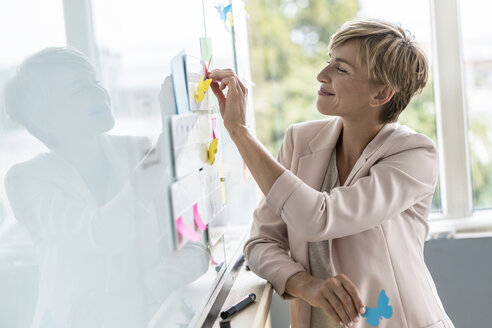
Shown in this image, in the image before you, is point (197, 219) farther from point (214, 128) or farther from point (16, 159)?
point (16, 159)

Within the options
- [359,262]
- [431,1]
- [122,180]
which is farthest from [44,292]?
[431,1]

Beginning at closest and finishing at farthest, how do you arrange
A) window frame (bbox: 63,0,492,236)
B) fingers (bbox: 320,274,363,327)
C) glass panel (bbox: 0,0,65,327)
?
→ glass panel (bbox: 0,0,65,327)
fingers (bbox: 320,274,363,327)
window frame (bbox: 63,0,492,236)

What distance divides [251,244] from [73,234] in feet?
2.89

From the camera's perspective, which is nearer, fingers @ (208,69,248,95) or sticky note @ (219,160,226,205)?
fingers @ (208,69,248,95)

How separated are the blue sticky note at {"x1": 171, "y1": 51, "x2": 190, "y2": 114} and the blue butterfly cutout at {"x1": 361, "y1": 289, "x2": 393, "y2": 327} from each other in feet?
2.17

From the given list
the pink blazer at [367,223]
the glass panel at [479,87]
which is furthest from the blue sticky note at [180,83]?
the glass panel at [479,87]

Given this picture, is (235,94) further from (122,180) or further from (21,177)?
(21,177)

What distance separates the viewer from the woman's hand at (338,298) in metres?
1.12

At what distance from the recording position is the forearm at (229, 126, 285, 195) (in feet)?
3.83

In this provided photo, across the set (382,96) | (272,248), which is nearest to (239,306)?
(272,248)

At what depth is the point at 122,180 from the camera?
2.24 feet

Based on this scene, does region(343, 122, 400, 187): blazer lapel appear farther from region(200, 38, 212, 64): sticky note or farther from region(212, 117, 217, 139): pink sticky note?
region(200, 38, 212, 64): sticky note

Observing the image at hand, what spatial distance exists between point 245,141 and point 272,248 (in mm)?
337

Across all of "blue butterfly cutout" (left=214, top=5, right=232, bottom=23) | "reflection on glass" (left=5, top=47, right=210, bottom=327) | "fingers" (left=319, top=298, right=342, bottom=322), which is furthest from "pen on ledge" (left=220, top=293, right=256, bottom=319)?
"blue butterfly cutout" (left=214, top=5, right=232, bottom=23)
